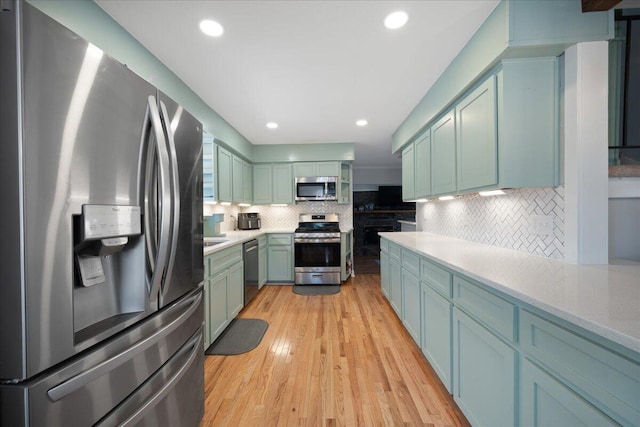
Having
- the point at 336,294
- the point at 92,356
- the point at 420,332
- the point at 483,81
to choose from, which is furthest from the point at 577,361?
the point at 336,294

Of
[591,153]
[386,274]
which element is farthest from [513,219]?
[386,274]

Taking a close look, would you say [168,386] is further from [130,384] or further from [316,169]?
[316,169]

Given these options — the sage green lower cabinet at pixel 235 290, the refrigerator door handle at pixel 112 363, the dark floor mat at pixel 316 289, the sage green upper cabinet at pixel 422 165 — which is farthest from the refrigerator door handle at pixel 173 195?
the dark floor mat at pixel 316 289

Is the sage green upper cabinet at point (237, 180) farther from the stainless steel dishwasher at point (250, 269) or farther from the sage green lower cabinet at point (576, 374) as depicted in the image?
the sage green lower cabinet at point (576, 374)

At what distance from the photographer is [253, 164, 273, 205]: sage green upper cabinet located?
180 inches

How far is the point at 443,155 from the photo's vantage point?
2.33 meters

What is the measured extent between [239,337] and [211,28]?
8.46 ft

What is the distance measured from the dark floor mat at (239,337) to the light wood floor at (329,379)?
3.5 inches

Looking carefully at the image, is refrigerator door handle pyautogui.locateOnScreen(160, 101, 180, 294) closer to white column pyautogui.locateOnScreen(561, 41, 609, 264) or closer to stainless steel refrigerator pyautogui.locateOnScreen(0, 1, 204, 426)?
stainless steel refrigerator pyautogui.locateOnScreen(0, 1, 204, 426)

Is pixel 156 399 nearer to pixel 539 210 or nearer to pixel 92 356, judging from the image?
pixel 92 356

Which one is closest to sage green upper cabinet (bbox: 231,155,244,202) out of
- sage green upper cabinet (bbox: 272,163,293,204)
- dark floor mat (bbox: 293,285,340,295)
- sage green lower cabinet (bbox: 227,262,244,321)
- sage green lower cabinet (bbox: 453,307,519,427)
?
sage green upper cabinet (bbox: 272,163,293,204)

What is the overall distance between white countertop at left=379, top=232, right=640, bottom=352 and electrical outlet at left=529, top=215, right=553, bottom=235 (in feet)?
0.56

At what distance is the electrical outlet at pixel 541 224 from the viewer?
157cm

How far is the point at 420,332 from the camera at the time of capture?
81.0 inches
